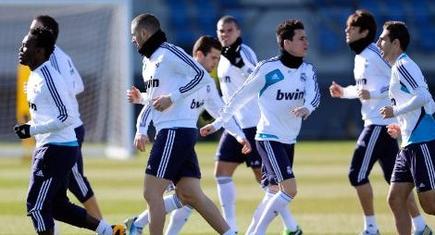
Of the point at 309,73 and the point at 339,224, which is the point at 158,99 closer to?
the point at 309,73

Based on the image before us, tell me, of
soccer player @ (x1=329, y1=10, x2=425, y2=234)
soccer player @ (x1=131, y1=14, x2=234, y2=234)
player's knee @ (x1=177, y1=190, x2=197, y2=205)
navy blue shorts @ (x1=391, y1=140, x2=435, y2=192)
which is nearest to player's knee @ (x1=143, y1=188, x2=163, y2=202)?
soccer player @ (x1=131, y1=14, x2=234, y2=234)

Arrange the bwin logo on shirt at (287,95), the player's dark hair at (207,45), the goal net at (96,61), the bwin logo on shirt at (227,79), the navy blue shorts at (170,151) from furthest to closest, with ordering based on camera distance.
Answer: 1. the goal net at (96,61)
2. the bwin logo on shirt at (227,79)
3. the player's dark hair at (207,45)
4. the bwin logo on shirt at (287,95)
5. the navy blue shorts at (170,151)

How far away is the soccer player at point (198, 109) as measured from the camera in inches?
420

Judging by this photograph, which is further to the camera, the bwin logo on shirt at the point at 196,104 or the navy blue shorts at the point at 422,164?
the bwin logo on shirt at the point at 196,104

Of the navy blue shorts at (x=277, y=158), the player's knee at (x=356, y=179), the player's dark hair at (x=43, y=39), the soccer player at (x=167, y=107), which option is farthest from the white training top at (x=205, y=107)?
the player's knee at (x=356, y=179)

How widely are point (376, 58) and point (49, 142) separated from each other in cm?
384

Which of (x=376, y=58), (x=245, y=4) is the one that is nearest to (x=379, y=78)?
(x=376, y=58)

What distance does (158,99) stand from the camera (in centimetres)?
1002

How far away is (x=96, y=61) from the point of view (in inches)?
1252

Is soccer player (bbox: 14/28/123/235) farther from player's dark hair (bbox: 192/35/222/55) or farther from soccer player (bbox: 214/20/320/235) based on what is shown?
player's dark hair (bbox: 192/35/222/55)

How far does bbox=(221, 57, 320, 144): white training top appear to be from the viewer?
436 inches

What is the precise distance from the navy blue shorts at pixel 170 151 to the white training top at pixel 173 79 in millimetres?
74

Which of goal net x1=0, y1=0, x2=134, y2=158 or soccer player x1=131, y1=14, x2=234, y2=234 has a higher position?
soccer player x1=131, y1=14, x2=234, y2=234

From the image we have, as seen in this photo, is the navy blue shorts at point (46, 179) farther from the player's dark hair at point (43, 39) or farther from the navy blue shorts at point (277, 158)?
the navy blue shorts at point (277, 158)
